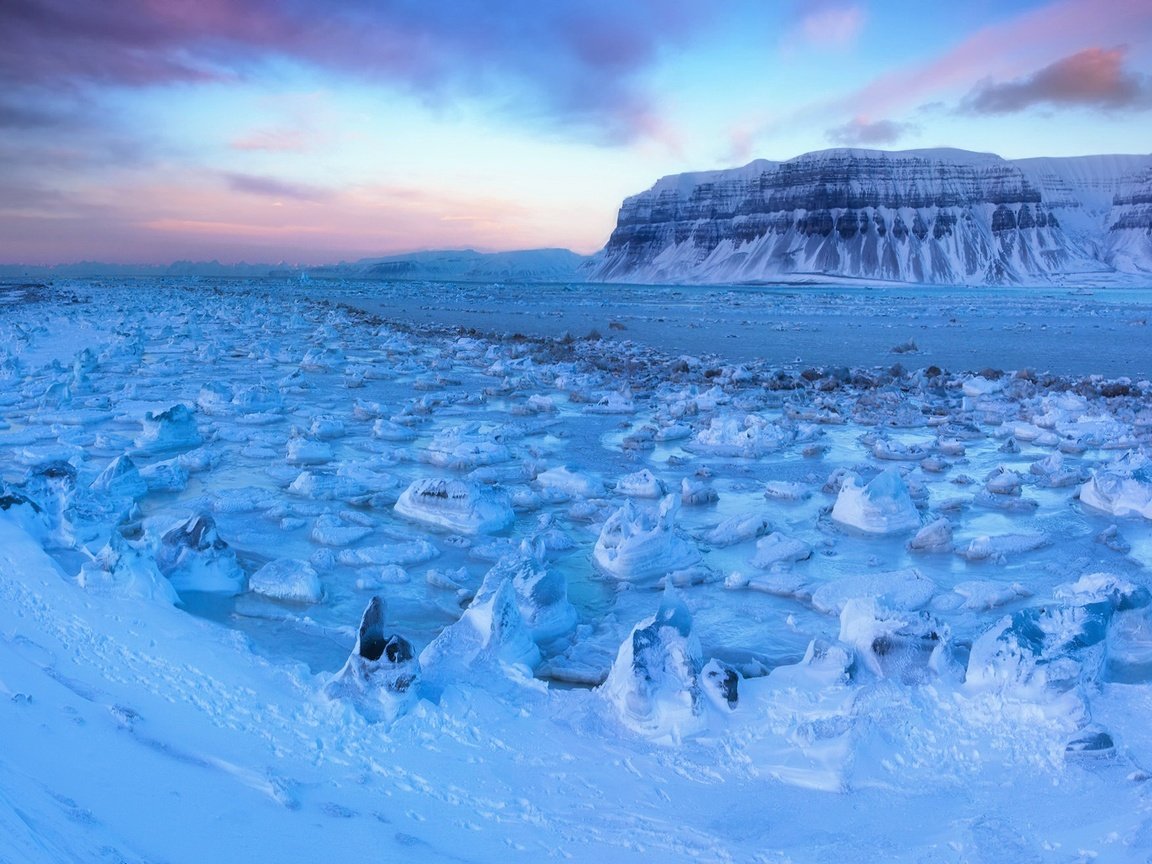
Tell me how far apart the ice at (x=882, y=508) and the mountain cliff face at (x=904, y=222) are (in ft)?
318

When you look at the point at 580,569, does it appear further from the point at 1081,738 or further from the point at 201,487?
the point at 201,487

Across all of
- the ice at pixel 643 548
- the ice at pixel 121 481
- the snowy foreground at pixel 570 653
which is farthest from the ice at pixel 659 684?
the ice at pixel 121 481

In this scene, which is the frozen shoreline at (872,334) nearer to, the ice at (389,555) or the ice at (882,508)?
the ice at (882,508)

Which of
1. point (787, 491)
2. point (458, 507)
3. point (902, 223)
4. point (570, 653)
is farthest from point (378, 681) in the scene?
point (902, 223)

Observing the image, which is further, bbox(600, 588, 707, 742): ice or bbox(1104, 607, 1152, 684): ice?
bbox(1104, 607, 1152, 684): ice

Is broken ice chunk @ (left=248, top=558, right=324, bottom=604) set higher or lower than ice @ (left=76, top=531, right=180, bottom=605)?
lower

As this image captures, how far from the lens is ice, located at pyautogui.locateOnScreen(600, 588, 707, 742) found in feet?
8.78

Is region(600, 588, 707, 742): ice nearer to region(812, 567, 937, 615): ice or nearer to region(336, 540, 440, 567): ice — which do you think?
region(812, 567, 937, 615): ice

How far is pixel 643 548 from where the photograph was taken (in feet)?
14.3

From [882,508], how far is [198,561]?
3743mm

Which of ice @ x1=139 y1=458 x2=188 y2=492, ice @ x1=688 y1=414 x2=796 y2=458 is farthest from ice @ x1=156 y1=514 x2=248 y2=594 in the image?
ice @ x1=688 y1=414 x2=796 y2=458

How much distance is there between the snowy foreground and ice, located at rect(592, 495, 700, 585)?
16 millimetres

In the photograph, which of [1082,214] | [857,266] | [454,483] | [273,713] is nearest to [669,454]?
[454,483]

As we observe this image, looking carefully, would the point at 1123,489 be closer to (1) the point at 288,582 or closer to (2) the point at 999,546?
(2) the point at 999,546
